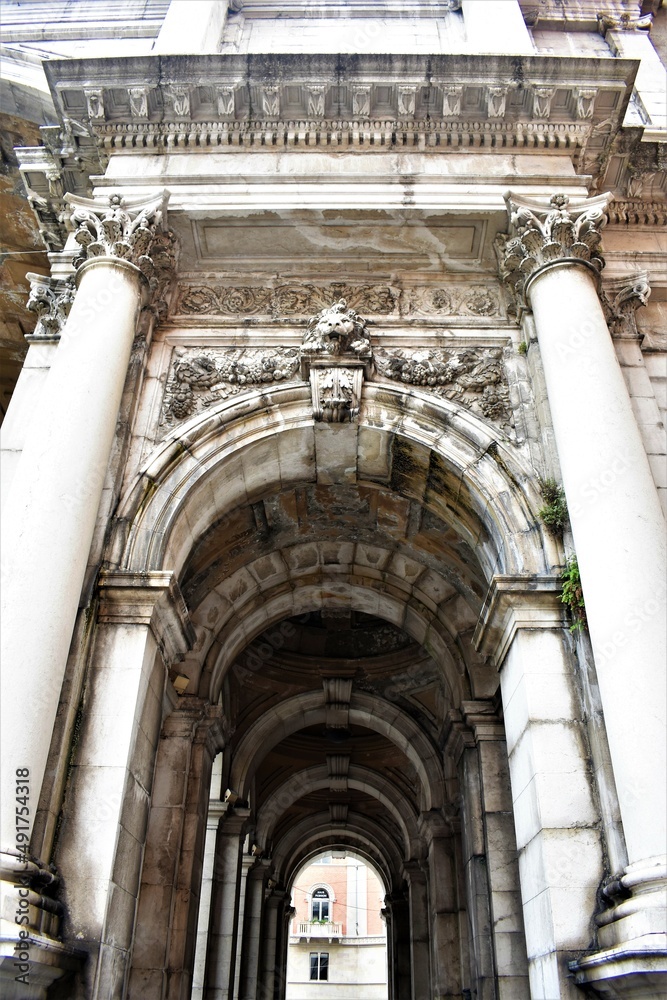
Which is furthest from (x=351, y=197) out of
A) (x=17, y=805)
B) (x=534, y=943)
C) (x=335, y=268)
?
(x=534, y=943)

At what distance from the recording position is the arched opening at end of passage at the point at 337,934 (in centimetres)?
3362

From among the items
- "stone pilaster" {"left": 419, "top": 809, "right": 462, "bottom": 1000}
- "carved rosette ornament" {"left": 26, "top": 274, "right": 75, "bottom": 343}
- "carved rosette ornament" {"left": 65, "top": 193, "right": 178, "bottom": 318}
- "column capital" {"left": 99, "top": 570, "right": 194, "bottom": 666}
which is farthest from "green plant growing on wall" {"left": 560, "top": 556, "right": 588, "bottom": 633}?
"stone pilaster" {"left": 419, "top": 809, "right": 462, "bottom": 1000}

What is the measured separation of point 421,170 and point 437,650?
6286 millimetres

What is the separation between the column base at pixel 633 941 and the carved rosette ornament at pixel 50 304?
23.8 feet

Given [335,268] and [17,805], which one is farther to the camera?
[335,268]

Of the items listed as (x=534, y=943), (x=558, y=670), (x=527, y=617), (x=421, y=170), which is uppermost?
(x=421, y=170)

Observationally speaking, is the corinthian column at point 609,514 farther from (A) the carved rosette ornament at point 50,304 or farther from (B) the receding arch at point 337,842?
(B) the receding arch at point 337,842

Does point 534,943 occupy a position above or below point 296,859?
below

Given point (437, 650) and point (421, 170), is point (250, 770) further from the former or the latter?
point (421, 170)

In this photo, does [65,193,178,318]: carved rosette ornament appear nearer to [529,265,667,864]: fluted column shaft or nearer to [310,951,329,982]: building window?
[529,265,667,864]: fluted column shaft

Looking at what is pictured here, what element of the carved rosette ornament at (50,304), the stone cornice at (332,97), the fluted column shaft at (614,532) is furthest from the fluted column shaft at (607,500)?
the carved rosette ornament at (50,304)

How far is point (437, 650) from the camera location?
10.3m

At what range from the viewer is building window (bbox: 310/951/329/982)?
34.3 m

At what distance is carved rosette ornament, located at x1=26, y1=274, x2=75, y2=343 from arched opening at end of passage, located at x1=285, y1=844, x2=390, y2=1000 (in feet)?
99.6
